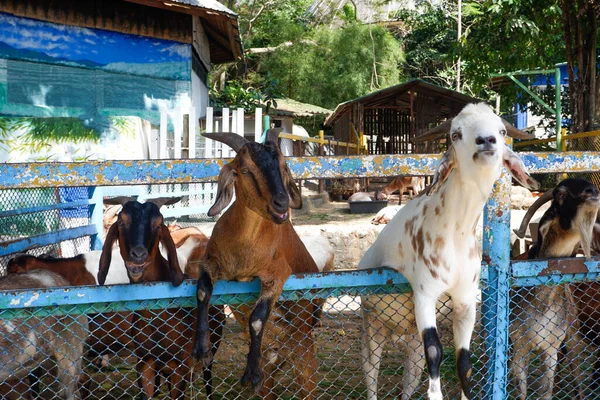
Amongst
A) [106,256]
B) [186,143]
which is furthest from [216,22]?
[106,256]

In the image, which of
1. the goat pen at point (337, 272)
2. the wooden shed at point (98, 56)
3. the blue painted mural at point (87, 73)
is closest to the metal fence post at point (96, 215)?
the goat pen at point (337, 272)

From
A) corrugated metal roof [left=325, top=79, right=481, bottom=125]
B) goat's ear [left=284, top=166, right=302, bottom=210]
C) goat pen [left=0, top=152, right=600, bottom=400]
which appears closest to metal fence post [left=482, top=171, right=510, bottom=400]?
goat pen [left=0, top=152, right=600, bottom=400]

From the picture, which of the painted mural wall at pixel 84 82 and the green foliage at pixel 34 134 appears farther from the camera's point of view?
the painted mural wall at pixel 84 82

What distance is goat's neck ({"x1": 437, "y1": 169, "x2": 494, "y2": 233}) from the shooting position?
10.2 ft

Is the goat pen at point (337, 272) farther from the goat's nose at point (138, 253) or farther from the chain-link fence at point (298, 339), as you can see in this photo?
the goat's nose at point (138, 253)

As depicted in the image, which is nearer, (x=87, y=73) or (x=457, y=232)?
(x=457, y=232)

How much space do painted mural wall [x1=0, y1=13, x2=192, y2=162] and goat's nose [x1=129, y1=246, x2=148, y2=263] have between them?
317 inches

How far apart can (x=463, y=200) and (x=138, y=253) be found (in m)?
1.90

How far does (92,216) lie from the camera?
22.8 ft

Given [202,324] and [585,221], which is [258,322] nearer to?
[202,324]

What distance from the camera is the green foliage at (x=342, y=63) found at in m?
30.5

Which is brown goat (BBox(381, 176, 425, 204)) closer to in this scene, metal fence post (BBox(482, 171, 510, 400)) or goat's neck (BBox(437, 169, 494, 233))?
metal fence post (BBox(482, 171, 510, 400))

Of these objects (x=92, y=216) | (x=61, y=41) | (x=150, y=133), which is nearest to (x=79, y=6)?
(x=61, y=41)

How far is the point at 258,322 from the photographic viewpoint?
3.23 m
